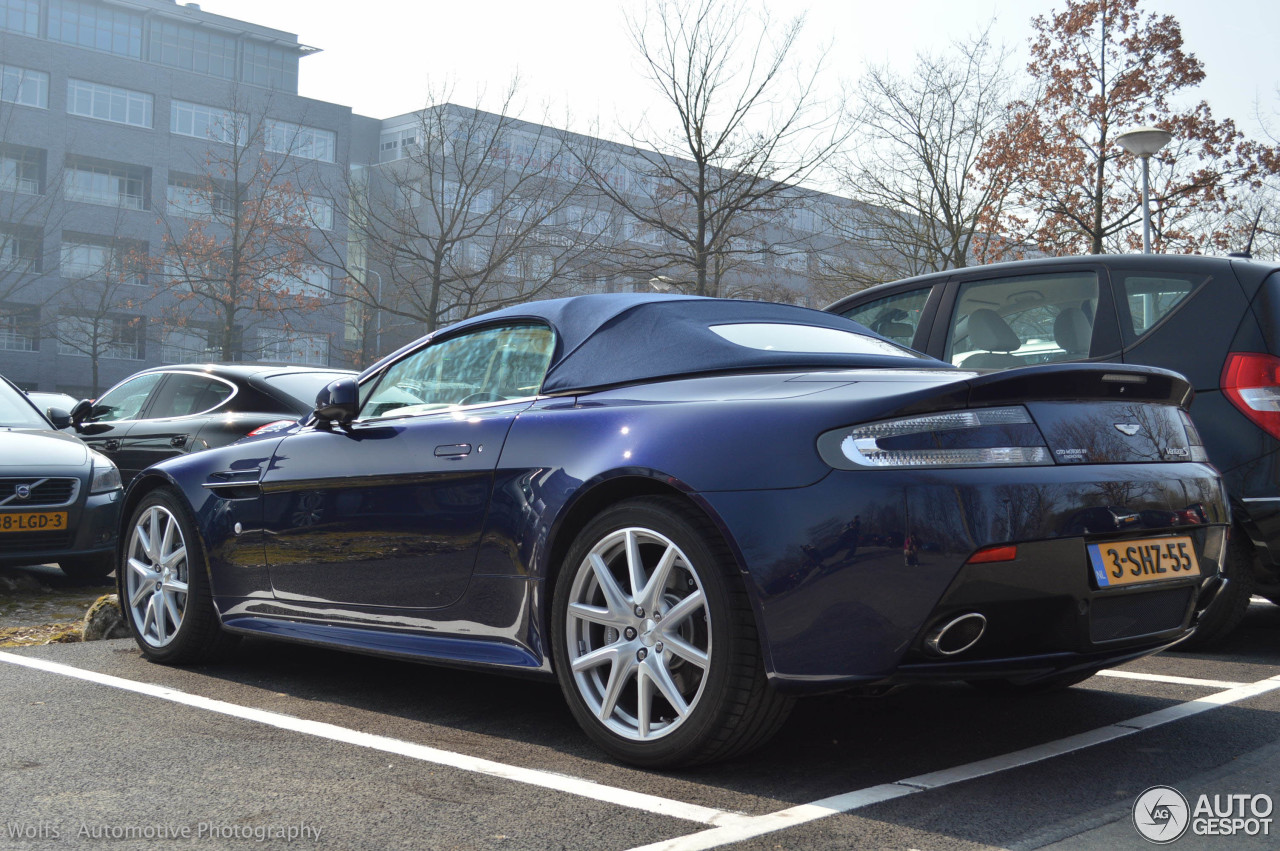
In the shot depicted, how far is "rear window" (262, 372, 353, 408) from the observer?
7.97 meters

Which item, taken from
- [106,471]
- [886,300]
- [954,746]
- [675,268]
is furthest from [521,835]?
[675,268]

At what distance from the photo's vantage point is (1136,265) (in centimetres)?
546

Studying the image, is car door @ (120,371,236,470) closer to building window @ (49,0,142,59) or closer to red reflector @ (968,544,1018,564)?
red reflector @ (968,544,1018,564)

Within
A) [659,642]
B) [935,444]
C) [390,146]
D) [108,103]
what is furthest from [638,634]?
[390,146]

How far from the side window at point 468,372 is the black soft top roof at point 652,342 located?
0.07 metres

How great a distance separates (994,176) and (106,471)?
1897 centimetres

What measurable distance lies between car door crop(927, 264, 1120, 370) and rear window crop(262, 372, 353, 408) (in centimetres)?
395

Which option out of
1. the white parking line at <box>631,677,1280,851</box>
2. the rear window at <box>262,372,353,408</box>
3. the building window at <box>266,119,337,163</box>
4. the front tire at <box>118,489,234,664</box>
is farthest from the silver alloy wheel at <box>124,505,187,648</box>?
the building window at <box>266,119,337,163</box>

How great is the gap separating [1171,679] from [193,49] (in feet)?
200

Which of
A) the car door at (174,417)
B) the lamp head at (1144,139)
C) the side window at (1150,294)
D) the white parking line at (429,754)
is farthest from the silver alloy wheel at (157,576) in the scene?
the lamp head at (1144,139)

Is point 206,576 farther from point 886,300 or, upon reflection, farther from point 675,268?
point 675,268

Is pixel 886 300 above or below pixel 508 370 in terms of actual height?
above

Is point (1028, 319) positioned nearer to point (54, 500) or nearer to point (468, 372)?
point (468, 372)

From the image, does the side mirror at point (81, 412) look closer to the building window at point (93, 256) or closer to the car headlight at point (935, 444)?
the car headlight at point (935, 444)
